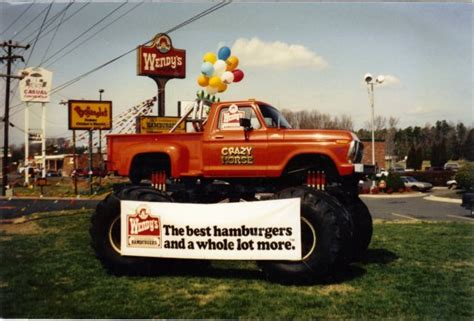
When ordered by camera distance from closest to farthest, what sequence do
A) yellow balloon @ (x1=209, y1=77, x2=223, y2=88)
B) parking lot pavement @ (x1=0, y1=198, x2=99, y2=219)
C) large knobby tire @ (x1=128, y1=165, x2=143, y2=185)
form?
large knobby tire @ (x1=128, y1=165, x2=143, y2=185)
yellow balloon @ (x1=209, y1=77, x2=223, y2=88)
parking lot pavement @ (x1=0, y1=198, x2=99, y2=219)

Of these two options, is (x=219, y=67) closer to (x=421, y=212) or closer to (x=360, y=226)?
(x=360, y=226)

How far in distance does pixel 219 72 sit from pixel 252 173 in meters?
3.06

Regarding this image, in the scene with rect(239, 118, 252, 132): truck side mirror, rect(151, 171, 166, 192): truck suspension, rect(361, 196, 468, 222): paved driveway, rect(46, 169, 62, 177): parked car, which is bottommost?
rect(361, 196, 468, 222): paved driveway

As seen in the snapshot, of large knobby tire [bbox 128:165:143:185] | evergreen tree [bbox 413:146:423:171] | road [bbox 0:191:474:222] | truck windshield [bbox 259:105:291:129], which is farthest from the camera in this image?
evergreen tree [bbox 413:146:423:171]

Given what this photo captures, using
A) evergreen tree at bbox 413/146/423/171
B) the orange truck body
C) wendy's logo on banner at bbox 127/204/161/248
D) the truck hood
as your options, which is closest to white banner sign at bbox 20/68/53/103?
the orange truck body

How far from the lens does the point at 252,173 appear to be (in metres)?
7.50

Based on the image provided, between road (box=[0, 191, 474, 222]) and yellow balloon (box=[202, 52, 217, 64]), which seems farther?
road (box=[0, 191, 474, 222])

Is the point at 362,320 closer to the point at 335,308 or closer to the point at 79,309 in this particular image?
the point at 335,308

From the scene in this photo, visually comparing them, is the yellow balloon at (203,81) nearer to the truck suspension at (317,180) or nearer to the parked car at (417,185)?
the truck suspension at (317,180)

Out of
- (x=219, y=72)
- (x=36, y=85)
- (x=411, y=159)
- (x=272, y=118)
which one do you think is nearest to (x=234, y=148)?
(x=272, y=118)

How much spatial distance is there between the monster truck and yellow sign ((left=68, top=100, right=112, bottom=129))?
3.13 meters

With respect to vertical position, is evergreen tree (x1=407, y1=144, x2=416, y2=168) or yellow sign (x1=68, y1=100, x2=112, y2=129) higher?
yellow sign (x1=68, y1=100, x2=112, y2=129)

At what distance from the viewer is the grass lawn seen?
5.85 meters

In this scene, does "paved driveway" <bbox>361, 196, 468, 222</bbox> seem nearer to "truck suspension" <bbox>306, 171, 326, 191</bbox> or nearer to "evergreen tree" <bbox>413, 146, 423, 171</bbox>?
"truck suspension" <bbox>306, 171, 326, 191</bbox>
